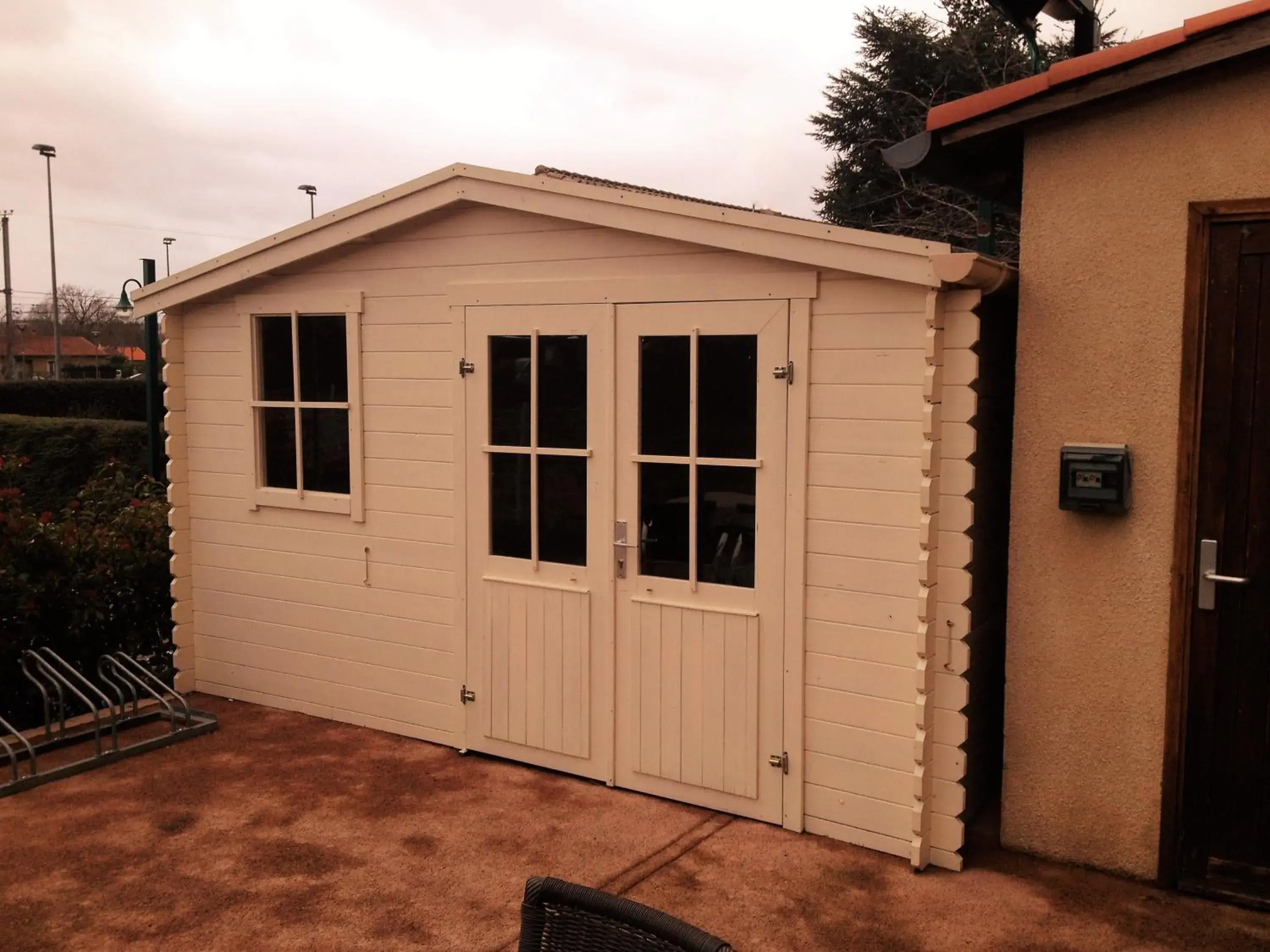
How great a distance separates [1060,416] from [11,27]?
11004 mm

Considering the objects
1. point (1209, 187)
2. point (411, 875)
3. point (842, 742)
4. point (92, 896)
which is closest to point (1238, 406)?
point (1209, 187)

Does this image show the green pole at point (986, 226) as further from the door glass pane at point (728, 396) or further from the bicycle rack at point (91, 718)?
the bicycle rack at point (91, 718)

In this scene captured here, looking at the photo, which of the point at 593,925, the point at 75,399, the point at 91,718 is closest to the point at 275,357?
the point at 91,718

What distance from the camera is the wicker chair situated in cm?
188

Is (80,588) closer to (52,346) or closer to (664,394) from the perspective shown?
(664,394)

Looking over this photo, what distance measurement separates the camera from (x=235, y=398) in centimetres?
601

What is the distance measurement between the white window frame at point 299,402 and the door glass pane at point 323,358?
0.02m

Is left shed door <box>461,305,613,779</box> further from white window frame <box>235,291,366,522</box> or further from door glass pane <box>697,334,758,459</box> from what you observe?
white window frame <box>235,291,366,522</box>

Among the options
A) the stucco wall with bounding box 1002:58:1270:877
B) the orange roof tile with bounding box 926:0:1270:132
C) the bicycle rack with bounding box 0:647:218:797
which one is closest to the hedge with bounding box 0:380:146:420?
the bicycle rack with bounding box 0:647:218:797

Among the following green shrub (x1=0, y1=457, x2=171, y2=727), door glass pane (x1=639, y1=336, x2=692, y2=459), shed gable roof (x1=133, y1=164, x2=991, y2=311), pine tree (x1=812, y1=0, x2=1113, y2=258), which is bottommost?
green shrub (x1=0, y1=457, x2=171, y2=727)

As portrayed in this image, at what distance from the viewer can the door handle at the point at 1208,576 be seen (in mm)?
3646

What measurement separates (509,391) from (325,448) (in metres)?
1.31

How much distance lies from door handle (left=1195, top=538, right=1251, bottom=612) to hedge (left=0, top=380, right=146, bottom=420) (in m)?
21.8

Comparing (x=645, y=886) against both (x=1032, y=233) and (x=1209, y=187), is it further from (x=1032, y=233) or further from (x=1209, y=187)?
(x=1209, y=187)
